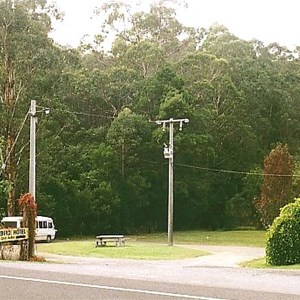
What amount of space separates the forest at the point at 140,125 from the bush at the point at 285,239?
21090 millimetres

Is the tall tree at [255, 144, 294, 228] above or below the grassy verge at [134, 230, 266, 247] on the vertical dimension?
above

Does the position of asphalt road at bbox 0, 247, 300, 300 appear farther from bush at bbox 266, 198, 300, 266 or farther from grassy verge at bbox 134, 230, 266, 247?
grassy verge at bbox 134, 230, 266, 247

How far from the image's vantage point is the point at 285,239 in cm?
2161

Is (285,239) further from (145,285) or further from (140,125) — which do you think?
(140,125)

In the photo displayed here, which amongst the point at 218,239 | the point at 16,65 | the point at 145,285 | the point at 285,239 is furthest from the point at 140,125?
the point at 145,285

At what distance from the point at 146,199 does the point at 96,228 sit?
17.0 feet

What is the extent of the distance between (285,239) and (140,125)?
3177 centimetres

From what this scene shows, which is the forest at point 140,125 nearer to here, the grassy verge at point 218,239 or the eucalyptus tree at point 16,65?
the eucalyptus tree at point 16,65

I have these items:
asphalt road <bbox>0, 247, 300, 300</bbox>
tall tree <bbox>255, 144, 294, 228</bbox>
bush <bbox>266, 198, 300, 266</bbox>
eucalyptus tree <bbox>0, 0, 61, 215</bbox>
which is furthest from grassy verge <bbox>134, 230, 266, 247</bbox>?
asphalt road <bbox>0, 247, 300, 300</bbox>

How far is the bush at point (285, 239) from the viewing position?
2131cm

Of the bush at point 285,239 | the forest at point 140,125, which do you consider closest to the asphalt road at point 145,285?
the bush at point 285,239

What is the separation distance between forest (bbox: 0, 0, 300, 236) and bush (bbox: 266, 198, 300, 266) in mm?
21090

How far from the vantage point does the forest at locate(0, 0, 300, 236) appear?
143 ft

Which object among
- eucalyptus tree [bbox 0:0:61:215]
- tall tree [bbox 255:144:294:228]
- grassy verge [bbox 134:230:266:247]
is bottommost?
grassy verge [bbox 134:230:266:247]
